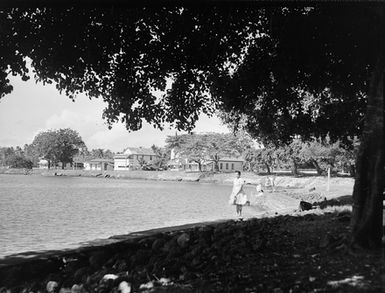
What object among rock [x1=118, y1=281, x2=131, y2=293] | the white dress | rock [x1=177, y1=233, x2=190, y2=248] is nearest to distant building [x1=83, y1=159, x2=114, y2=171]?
the white dress

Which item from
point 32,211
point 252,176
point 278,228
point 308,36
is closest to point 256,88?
point 308,36

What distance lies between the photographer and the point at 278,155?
73.6 meters

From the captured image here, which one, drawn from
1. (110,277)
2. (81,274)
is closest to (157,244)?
(81,274)

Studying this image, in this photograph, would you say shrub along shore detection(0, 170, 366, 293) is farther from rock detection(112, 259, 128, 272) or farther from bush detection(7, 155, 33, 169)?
bush detection(7, 155, 33, 169)

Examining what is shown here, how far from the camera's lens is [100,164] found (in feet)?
608

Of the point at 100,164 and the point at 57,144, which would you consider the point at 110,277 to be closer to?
the point at 57,144

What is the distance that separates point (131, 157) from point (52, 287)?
6430 inches

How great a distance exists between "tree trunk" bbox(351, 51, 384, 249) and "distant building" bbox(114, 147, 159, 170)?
15859cm

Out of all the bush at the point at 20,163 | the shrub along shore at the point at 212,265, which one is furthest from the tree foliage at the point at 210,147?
the bush at the point at 20,163

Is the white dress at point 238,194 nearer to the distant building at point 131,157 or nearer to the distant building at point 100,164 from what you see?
the distant building at point 131,157

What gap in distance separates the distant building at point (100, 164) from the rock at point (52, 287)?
173 meters

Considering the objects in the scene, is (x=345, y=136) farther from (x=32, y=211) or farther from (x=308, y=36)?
(x=32, y=211)

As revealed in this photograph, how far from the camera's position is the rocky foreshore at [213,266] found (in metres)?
5.88

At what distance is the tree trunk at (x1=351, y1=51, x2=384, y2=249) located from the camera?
7.23 m
